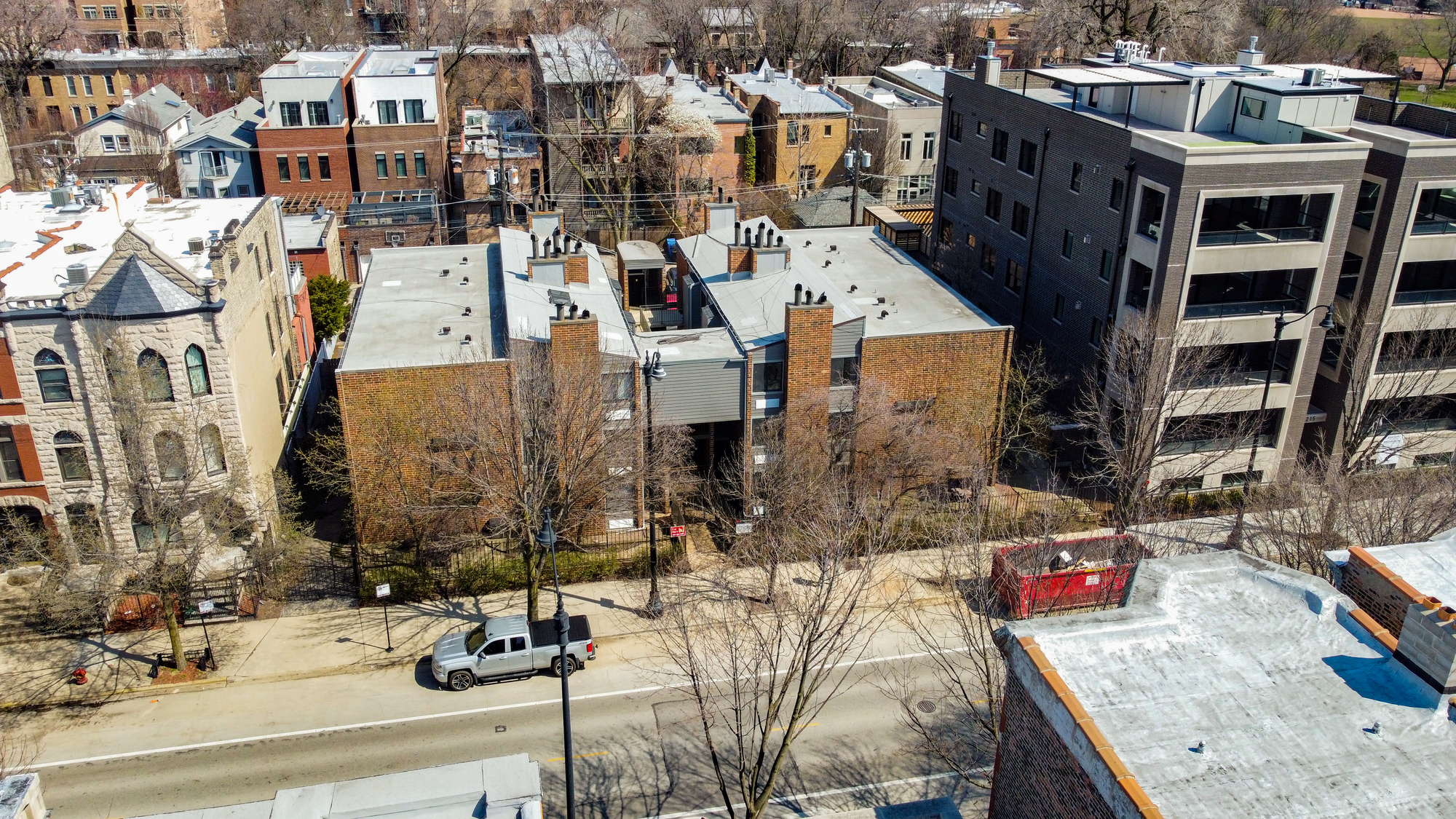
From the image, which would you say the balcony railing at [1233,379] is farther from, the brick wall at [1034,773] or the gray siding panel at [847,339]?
the brick wall at [1034,773]

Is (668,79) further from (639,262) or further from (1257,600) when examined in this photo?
(1257,600)

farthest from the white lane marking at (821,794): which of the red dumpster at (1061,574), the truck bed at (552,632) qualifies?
the truck bed at (552,632)

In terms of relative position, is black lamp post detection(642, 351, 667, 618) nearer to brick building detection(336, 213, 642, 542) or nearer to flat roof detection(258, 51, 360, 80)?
brick building detection(336, 213, 642, 542)

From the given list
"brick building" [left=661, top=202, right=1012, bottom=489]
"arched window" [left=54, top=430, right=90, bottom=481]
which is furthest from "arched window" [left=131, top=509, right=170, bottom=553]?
"brick building" [left=661, top=202, right=1012, bottom=489]

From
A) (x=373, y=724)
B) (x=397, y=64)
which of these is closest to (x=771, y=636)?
(x=373, y=724)

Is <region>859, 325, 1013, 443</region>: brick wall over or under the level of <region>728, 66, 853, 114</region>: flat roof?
under
